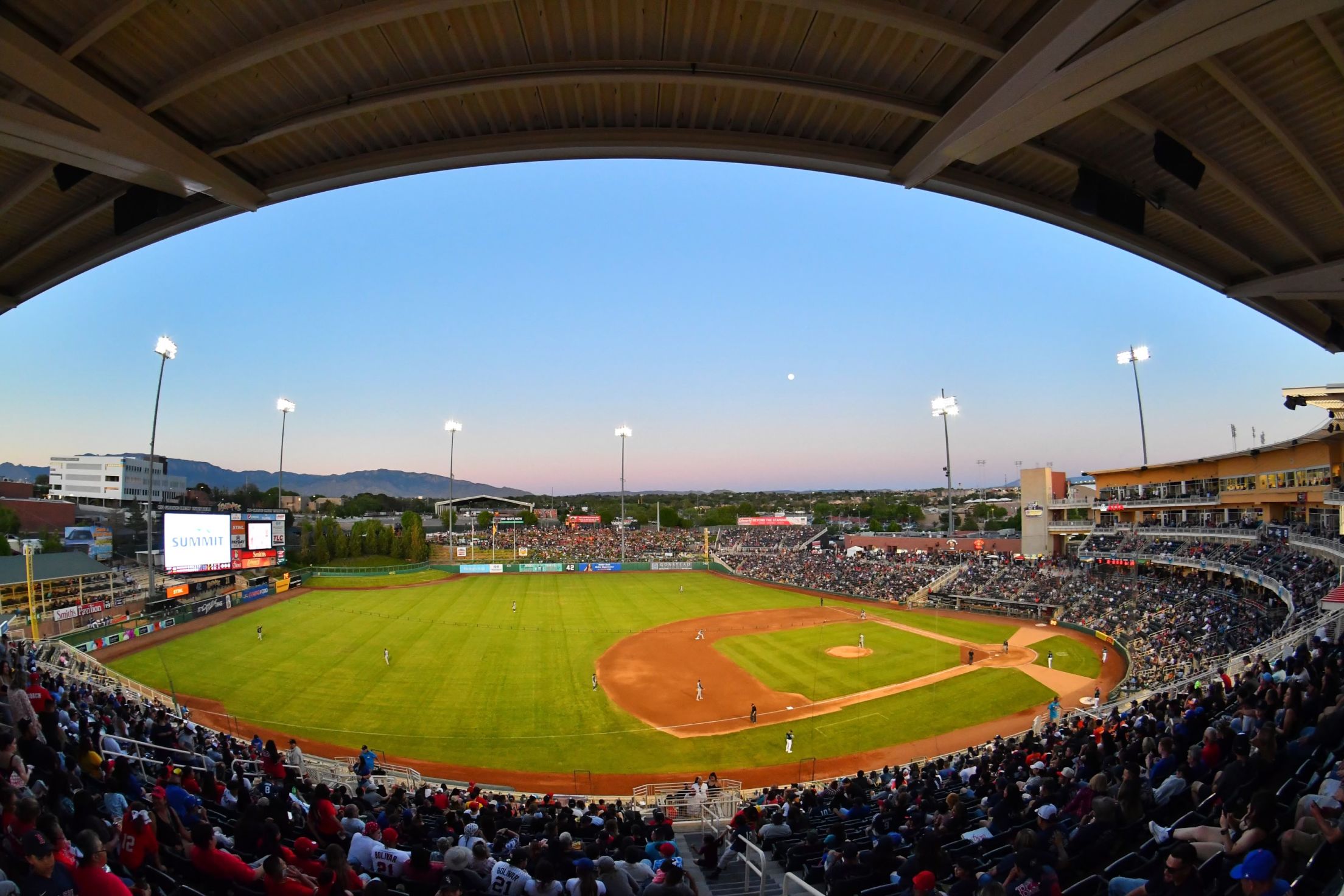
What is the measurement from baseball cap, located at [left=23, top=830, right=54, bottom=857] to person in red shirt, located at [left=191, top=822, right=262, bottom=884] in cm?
161

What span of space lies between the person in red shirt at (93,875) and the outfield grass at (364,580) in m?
58.2

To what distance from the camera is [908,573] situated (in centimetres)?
5159

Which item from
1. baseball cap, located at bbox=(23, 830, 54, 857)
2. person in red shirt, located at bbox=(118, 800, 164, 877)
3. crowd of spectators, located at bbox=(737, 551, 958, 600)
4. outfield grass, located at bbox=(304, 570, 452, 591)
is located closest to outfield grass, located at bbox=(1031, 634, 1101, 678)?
crowd of spectators, located at bbox=(737, 551, 958, 600)

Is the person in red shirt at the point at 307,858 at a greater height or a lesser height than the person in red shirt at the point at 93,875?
lesser

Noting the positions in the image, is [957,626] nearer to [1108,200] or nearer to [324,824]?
[1108,200]

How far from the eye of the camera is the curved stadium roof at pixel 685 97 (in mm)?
4883

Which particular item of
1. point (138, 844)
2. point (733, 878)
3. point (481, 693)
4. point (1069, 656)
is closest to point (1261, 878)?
point (733, 878)

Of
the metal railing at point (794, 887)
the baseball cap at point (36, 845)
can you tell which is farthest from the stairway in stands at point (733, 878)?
the baseball cap at point (36, 845)

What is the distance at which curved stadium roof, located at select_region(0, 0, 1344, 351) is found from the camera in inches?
192

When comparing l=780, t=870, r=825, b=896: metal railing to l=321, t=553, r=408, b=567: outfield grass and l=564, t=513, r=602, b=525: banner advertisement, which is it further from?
l=564, t=513, r=602, b=525: banner advertisement

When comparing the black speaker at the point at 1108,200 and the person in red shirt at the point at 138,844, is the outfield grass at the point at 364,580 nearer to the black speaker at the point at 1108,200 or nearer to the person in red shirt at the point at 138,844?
the person in red shirt at the point at 138,844

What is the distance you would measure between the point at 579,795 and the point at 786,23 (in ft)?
58.5

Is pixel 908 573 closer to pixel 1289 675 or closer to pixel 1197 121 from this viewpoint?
pixel 1289 675

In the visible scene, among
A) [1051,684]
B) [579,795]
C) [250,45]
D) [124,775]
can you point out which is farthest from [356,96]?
[1051,684]
